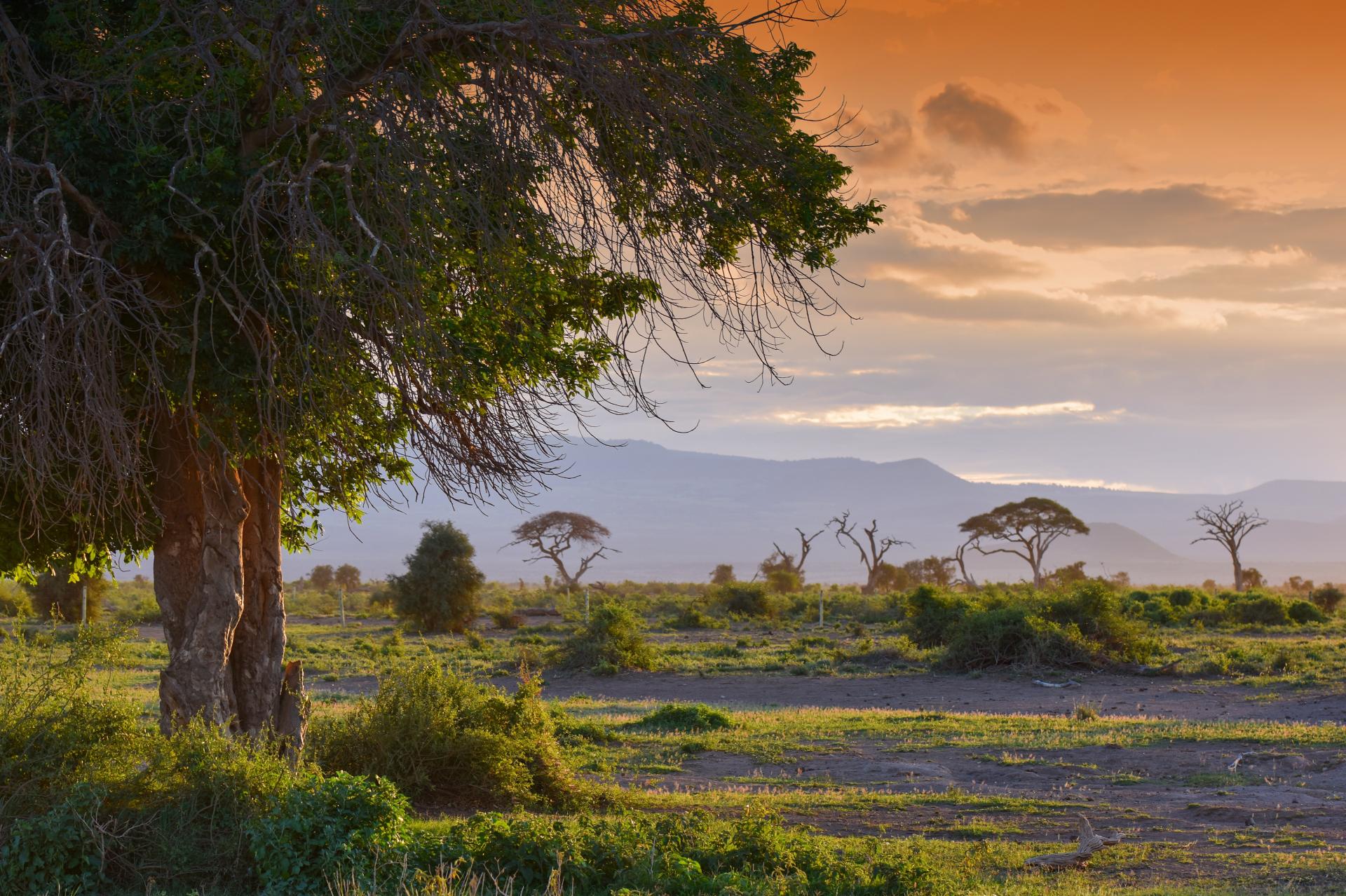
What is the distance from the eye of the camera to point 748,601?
48.8 meters

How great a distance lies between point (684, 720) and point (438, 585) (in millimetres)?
26322

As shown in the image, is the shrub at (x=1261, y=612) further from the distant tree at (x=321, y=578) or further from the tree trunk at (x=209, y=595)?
the distant tree at (x=321, y=578)

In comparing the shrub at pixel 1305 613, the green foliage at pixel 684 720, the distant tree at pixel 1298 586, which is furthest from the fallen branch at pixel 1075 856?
the distant tree at pixel 1298 586

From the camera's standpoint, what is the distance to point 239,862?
25.9 ft

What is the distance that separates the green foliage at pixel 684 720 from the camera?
695 inches

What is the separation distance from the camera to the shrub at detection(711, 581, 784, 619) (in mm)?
48344

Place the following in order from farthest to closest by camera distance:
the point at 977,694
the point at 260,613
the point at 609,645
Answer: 1. the point at 609,645
2. the point at 977,694
3. the point at 260,613

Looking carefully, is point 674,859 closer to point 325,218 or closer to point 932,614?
point 325,218

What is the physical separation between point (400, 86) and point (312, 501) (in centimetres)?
488

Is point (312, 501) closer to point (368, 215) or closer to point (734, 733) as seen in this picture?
point (368, 215)

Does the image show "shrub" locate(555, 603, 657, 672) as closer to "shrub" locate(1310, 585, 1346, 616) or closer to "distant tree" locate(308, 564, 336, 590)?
"shrub" locate(1310, 585, 1346, 616)

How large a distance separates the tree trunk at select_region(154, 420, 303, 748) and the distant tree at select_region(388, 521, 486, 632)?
3234 centimetres

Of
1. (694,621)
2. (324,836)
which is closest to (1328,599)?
(694,621)


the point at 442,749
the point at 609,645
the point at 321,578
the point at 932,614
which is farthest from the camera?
the point at 321,578
